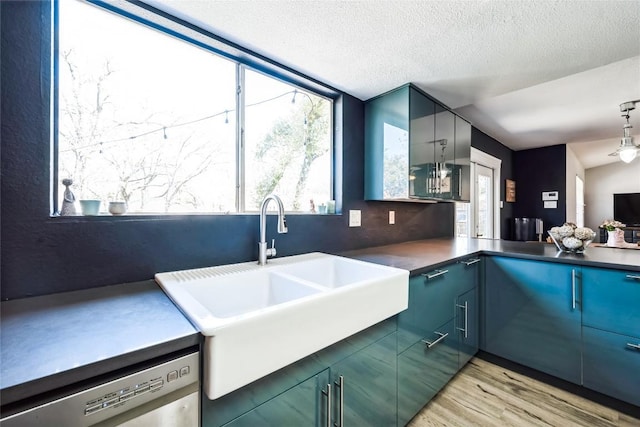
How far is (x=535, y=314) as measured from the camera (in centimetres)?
174

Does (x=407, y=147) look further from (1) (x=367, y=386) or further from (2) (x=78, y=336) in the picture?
(2) (x=78, y=336)

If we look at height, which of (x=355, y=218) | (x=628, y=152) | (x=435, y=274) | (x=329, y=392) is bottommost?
(x=329, y=392)

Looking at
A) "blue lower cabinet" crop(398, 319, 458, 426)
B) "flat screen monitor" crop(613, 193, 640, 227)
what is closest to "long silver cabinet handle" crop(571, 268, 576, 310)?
"blue lower cabinet" crop(398, 319, 458, 426)

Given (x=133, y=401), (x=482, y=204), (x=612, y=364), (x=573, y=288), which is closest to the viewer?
(x=133, y=401)

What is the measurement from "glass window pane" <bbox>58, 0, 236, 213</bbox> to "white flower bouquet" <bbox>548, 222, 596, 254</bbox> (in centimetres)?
224

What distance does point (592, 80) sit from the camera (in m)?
2.15

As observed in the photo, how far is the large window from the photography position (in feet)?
3.57

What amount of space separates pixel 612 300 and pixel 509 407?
2.77 feet

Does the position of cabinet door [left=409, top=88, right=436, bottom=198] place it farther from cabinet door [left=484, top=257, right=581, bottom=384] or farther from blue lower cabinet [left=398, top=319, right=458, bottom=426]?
blue lower cabinet [left=398, top=319, right=458, bottom=426]

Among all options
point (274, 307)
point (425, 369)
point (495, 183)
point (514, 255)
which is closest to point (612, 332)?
point (514, 255)

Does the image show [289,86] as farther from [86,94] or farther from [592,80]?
[592,80]

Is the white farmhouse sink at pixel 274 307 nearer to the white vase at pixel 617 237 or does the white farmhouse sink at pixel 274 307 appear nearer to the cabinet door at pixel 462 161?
the cabinet door at pixel 462 161

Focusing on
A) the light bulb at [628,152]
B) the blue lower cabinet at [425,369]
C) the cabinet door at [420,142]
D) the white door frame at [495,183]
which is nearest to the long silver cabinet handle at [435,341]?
the blue lower cabinet at [425,369]

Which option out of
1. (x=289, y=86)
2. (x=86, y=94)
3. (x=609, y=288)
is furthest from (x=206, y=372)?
(x=609, y=288)
